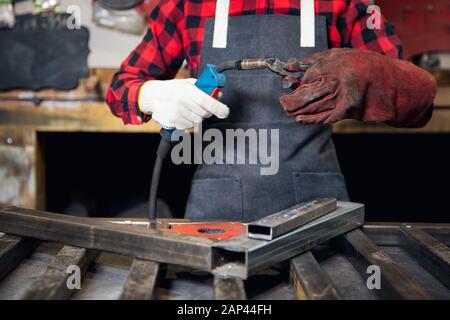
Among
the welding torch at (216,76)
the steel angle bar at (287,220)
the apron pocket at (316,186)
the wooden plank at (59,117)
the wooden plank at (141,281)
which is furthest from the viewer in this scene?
the wooden plank at (59,117)

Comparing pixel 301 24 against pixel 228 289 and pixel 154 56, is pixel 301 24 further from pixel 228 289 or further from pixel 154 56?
pixel 228 289

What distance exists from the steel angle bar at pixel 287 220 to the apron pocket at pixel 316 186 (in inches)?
10.0

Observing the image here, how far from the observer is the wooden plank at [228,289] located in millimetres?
827

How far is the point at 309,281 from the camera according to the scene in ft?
2.87

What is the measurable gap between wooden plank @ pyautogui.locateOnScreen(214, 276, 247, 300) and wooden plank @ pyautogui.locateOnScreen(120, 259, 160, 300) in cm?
10

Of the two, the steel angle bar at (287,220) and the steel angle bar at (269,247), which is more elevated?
the steel angle bar at (287,220)

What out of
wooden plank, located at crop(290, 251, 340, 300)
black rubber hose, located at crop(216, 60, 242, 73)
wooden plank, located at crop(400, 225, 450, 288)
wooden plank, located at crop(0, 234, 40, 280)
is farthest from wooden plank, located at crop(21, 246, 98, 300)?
wooden plank, located at crop(400, 225, 450, 288)

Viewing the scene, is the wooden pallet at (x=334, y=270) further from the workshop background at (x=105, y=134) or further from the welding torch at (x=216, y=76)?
the workshop background at (x=105, y=134)

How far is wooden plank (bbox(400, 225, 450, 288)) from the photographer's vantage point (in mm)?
1003

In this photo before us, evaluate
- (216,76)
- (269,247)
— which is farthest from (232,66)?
(269,247)

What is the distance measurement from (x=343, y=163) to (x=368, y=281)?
2.02m

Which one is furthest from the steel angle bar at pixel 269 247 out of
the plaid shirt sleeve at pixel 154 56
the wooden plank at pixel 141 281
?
the plaid shirt sleeve at pixel 154 56

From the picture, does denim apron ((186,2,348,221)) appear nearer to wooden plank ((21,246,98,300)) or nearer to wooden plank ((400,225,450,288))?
wooden plank ((400,225,450,288))
